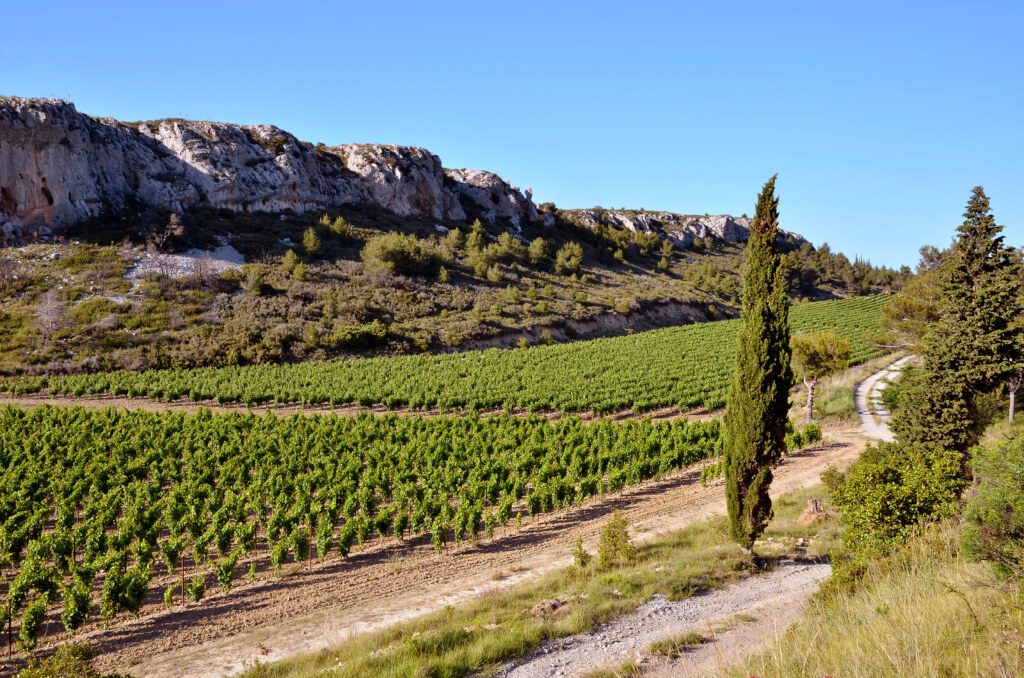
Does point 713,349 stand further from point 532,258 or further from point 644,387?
point 532,258

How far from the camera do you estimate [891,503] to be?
1130 cm

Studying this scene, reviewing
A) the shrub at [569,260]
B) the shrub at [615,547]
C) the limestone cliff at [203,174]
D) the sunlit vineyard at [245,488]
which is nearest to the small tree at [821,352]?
the sunlit vineyard at [245,488]

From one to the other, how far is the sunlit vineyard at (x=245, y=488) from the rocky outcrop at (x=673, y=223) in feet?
331

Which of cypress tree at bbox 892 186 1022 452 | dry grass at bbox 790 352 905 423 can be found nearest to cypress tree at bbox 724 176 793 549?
cypress tree at bbox 892 186 1022 452

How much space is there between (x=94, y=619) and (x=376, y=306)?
1953 inches

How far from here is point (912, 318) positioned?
40.4 meters

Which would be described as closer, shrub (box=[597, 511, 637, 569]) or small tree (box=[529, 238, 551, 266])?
shrub (box=[597, 511, 637, 569])

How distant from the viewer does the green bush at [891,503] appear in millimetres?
11195

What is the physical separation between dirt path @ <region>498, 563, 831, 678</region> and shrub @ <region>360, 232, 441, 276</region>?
203 feet

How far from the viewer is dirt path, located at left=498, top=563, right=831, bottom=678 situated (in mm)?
9008

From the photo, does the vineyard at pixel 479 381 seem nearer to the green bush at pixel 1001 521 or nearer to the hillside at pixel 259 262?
the hillside at pixel 259 262

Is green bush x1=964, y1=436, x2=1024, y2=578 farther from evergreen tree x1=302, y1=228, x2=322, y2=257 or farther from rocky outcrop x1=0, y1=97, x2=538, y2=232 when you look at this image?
rocky outcrop x1=0, y1=97, x2=538, y2=232

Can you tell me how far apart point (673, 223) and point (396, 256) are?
9044 cm

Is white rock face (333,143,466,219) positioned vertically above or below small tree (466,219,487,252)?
above
